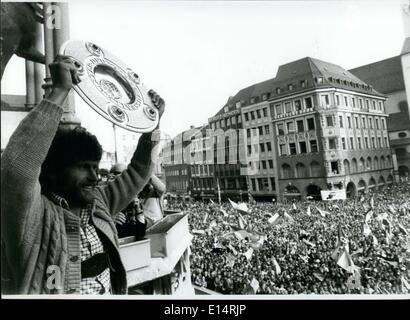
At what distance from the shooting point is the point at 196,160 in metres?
4.50

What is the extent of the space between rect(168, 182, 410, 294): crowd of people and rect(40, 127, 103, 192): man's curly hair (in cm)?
216

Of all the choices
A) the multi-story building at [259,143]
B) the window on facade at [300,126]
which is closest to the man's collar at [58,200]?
the multi-story building at [259,143]

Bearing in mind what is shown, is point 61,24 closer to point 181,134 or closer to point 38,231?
point 181,134

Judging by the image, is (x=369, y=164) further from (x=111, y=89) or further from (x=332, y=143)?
(x=111, y=89)

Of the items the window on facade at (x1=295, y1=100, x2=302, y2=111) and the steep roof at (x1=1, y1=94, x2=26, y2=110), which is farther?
the window on facade at (x1=295, y1=100, x2=302, y2=111)

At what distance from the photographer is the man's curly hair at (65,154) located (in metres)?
2.04

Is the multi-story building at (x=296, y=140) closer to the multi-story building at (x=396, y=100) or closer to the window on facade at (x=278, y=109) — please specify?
the window on facade at (x=278, y=109)

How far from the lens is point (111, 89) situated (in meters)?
2.41

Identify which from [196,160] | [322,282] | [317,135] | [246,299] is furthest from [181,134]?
[322,282]

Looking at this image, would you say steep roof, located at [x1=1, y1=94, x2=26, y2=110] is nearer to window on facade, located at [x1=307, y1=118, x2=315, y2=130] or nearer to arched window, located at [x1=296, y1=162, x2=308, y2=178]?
arched window, located at [x1=296, y1=162, x2=308, y2=178]

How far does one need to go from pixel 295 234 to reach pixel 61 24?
5457mm

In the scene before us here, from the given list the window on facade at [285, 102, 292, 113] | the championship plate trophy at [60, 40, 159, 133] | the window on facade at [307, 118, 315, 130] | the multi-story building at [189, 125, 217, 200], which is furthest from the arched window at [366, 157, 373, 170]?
the championship plate trophy at [60, 40, 159, 133]

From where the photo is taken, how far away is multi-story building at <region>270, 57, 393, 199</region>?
4762 millimetres

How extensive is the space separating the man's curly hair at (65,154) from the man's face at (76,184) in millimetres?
38
